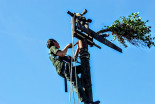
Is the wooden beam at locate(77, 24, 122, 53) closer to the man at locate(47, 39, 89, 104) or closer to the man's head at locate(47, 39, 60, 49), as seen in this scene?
the man at locate(47, 39, 89, 104)

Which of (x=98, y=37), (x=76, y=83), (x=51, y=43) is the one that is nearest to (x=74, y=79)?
(x=76, y=83)

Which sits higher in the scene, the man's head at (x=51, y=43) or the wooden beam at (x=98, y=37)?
the wooden beam at (x=98, y=37)

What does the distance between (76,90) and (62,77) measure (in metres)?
0.58

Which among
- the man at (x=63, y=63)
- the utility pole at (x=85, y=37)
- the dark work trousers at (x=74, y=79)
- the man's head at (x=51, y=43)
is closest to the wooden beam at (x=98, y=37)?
the utility pole at (x=85, y=37)

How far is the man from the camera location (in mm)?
5785

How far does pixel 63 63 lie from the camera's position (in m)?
6.08

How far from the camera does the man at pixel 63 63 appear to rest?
5.79 m

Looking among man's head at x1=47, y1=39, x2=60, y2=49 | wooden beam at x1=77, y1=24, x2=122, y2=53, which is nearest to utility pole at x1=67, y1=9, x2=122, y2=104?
wooden beam at x1=77, y1=24, x2=122, y2=53

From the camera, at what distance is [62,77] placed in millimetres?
6250

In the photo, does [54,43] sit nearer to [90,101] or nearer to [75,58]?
[75,58]

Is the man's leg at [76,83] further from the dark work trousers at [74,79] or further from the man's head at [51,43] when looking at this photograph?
the man's head at [51,43]

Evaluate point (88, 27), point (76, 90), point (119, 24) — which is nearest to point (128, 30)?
point (119, 24)

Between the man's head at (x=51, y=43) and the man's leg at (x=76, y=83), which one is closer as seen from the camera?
the man's leg at (x=76, y=83)

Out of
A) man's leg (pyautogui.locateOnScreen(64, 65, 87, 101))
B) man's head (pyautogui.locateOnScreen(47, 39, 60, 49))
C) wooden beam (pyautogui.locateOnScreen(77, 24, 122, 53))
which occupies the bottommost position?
man's leg (pyautogui.locateOnScreen(64, 65, 87, 101))
